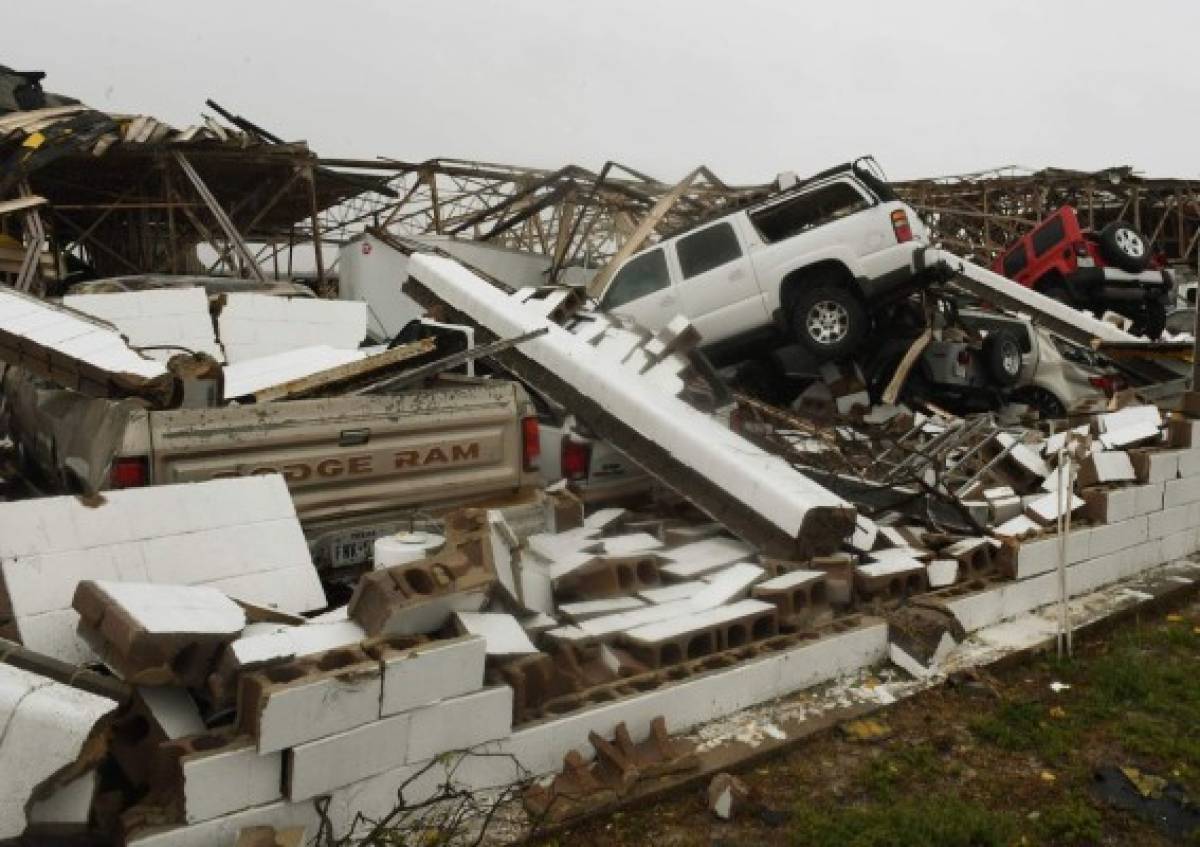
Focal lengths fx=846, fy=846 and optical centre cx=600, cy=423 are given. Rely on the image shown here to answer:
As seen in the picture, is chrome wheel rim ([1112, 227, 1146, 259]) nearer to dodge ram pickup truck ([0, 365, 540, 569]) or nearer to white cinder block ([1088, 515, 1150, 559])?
white cinder block ([1088, 515, 1150, 559])

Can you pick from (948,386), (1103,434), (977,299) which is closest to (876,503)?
(1103,434)

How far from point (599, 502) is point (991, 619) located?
249 cm

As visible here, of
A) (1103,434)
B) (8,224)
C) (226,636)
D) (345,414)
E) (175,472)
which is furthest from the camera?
(8,224)

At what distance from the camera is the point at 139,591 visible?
9.37 ft

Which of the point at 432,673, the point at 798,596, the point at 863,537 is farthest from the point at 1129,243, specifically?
the point at 432,673

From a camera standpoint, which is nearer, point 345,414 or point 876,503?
point 345,414

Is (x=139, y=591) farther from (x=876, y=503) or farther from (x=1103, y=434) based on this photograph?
(x=1103, y=434)

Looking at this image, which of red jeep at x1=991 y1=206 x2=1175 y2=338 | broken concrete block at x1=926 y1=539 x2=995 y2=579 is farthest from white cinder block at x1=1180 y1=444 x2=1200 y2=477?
red jeep at x1=991 y1=206 x2=1175 y2=338

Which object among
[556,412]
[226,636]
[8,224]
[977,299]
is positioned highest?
[8,224]

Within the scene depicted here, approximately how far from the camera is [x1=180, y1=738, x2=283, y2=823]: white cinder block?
248 cm

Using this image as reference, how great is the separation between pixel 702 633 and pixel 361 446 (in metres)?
1.88

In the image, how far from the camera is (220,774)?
2514 mm

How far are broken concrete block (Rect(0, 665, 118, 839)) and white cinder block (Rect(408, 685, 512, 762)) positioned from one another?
965mm

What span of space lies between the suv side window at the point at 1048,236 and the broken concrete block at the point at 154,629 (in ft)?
40.5
